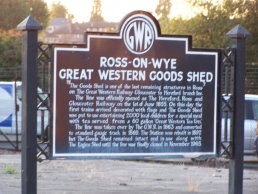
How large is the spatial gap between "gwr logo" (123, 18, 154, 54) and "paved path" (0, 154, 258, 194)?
3157 millimetres

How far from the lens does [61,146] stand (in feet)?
26.3

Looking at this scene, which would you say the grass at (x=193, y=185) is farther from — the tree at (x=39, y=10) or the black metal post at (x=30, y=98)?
the tree at (x=39, y=10)

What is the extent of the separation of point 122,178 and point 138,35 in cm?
484

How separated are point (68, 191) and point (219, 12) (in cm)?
2206

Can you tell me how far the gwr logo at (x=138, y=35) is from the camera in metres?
8.25

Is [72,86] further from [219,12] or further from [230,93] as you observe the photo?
[219,12]

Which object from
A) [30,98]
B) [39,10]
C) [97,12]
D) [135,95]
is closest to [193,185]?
[135,95]

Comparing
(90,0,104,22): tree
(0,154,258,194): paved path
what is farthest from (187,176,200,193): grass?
(90,0,104,22): tree

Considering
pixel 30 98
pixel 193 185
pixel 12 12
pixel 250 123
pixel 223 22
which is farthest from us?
pixel 12 12

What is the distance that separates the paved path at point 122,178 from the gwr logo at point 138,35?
3.16 metres

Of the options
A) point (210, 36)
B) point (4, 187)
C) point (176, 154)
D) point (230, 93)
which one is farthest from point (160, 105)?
point (210, 36)

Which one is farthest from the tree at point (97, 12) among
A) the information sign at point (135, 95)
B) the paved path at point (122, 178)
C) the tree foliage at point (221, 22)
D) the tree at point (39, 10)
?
the information sign at point (135, 95)

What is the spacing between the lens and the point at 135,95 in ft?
27.1

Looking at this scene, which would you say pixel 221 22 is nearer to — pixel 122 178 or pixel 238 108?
pixel 122 178
